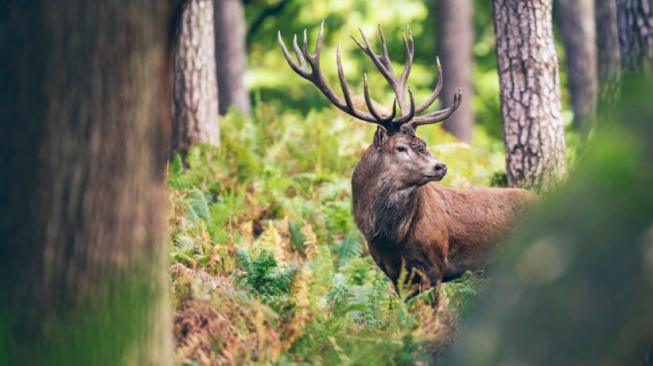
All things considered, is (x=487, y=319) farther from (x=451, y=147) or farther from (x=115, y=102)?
(x=451, y=147)

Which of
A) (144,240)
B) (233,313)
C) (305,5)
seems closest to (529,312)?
(144,240)

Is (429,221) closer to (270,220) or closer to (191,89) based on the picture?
(270,220)

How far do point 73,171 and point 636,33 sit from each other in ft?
14.3

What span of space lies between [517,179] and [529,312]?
6.82 meters

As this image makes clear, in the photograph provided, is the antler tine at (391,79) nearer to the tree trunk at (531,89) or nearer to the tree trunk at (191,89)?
the tree trunk at (531,89)

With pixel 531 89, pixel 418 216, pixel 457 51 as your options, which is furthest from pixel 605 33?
pixel 418 216

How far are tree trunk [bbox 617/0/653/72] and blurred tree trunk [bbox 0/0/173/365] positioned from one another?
380 cm

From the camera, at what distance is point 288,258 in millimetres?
10203

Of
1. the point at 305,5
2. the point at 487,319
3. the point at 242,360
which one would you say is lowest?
the point at 242,360

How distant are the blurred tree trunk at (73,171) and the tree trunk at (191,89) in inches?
308

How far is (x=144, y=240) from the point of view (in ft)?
17.1

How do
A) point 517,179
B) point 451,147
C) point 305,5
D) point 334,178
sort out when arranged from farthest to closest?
point 305,5 < point 451,147 < point 334,178 < point 517,179

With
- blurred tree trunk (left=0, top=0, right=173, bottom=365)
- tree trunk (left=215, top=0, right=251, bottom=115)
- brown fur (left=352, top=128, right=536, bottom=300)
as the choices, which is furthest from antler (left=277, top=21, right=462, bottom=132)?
tree trunk (left=215, top=0, right=251, bottom=115)

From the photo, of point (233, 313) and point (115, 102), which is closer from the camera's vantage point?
point (115, 102)
